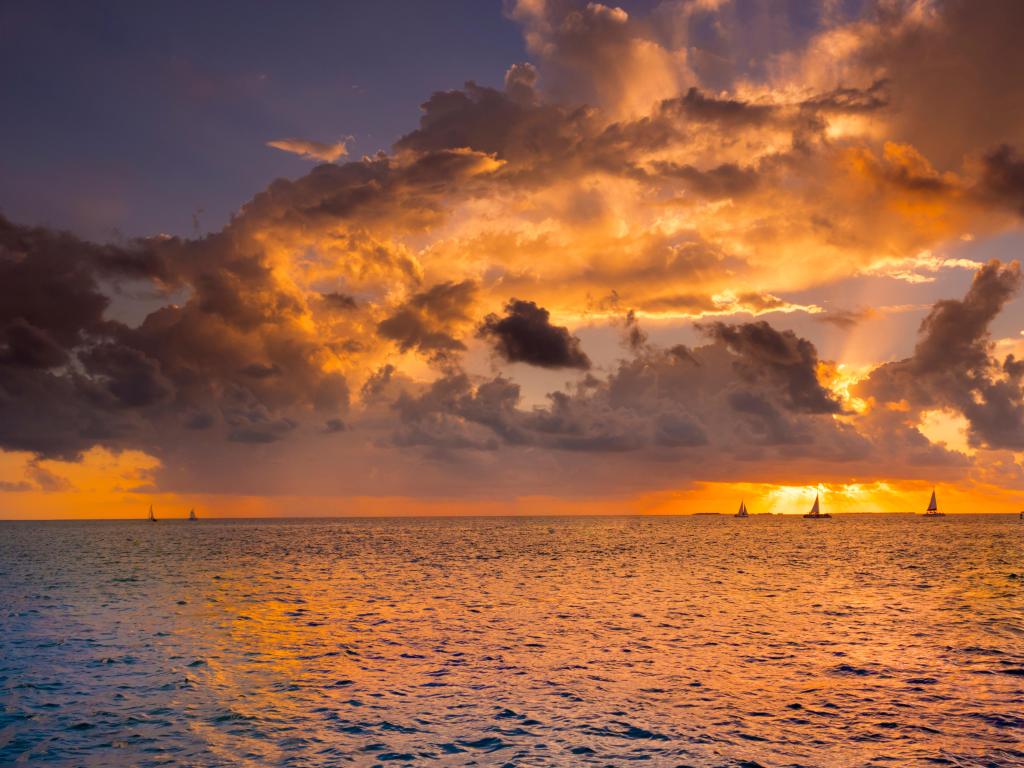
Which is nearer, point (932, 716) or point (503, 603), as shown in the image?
point (932, 716)

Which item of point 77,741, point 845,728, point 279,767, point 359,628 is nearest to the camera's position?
point 279,767

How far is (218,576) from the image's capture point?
A: 93062 mm

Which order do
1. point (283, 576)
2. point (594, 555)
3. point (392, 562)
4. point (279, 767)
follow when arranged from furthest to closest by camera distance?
point (594, 555) < point (392, 562) < point (283, 576) < point (279, 767)

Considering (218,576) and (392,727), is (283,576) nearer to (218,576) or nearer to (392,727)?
(218,576)

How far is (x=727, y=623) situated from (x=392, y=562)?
236ft

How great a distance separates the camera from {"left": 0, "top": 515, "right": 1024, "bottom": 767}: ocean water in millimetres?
26703

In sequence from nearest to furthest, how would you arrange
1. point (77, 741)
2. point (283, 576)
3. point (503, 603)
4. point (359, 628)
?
1. point (77, 741)
2. point (359, 628)
3. point (503, 603)
4. point (283, 576)

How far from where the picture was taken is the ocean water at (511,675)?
26.7 metres

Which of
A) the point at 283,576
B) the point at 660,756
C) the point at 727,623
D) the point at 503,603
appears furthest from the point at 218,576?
the point at 660,756

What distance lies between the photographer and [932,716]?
102 feet

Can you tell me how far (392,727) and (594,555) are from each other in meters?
110

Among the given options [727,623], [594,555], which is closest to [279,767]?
[727,623]

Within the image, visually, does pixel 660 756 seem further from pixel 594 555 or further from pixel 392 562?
pixel 594 555

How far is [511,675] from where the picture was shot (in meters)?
37.8
